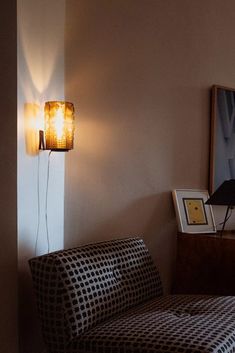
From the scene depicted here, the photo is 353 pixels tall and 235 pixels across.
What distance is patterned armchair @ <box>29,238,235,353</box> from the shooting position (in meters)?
1.54

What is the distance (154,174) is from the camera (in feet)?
8.86

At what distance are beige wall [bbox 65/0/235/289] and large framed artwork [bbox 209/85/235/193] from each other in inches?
2.5

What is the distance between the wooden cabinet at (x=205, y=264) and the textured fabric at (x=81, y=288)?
60cm

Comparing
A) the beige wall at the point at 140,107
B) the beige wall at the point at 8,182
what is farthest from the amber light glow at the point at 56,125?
the beige wall at the point at 140,107

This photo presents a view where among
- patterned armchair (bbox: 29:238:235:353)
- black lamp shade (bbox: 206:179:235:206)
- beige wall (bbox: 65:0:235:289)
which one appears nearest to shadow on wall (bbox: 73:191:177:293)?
beige wall (bbox: 65:0:235:289)

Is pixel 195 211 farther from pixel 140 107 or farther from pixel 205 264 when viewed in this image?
pixel 140 107

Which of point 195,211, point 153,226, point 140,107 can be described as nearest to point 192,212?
point 195,211

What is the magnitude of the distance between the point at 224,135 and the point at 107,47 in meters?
1.16

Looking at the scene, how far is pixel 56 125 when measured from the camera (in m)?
1.96

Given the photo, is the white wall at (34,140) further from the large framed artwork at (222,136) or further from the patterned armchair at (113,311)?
the large framed artwork at (222,136)

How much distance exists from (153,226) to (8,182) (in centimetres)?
120

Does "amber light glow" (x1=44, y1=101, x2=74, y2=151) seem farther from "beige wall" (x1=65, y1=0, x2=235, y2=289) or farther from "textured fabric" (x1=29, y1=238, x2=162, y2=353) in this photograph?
"textured fabric" (x1=29, y1=238, x2=162, y2=353)

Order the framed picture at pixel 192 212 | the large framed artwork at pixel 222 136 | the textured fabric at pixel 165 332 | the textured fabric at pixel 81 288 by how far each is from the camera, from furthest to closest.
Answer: the large framed artwork at pixel 222 136
the framed picture at pixel 192 212
the textured fabric at pixel 81 288
the textured fabric at pixel 165 332

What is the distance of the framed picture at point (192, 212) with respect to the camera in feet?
8.94
